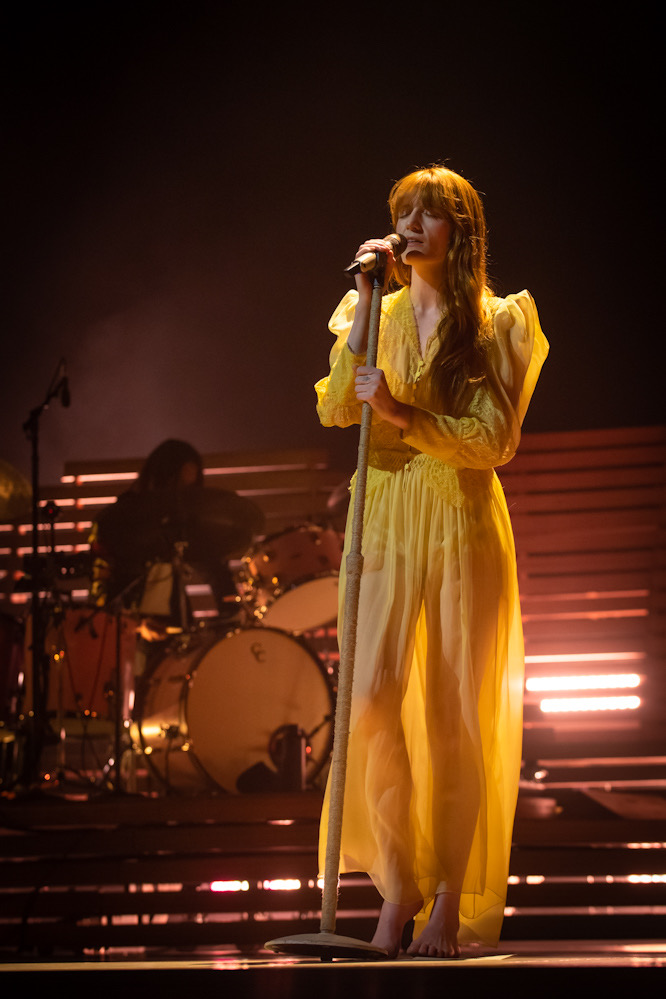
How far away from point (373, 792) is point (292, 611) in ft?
9.19

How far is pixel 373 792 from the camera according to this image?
211 centimetres

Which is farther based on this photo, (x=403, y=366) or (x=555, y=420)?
(x=555, y=420)

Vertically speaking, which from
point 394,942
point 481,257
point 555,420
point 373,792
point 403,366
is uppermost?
point 555,420

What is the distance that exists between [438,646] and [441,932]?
0.56 metres

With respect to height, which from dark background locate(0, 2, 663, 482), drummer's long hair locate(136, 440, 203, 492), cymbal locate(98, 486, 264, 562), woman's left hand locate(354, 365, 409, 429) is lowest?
woman's left hand locate(354, 365, 409, 429)

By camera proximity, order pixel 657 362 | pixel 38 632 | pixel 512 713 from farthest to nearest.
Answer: pixel 657 362 → pixel 38 632 → pixel 512 713

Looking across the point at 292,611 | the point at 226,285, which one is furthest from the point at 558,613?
the point at 226,285

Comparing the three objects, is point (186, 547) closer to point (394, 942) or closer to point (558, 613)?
point (558, 613)

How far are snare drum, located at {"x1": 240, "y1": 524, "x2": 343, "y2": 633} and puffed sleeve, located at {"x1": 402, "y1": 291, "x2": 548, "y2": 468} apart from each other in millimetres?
2734

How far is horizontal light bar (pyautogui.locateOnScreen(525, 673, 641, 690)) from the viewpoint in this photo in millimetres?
6086

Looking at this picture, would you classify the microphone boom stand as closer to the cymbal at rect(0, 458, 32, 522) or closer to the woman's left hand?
the cymbal at rect(0, 458, 32, 522)

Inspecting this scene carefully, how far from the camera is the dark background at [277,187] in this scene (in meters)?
4.96

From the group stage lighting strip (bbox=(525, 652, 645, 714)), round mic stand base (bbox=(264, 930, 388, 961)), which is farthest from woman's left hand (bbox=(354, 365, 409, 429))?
stage lighting strip (bbox=(525, 652, 645, 714))

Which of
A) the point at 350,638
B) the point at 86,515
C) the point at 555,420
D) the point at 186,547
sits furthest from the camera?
the point at 86,515
